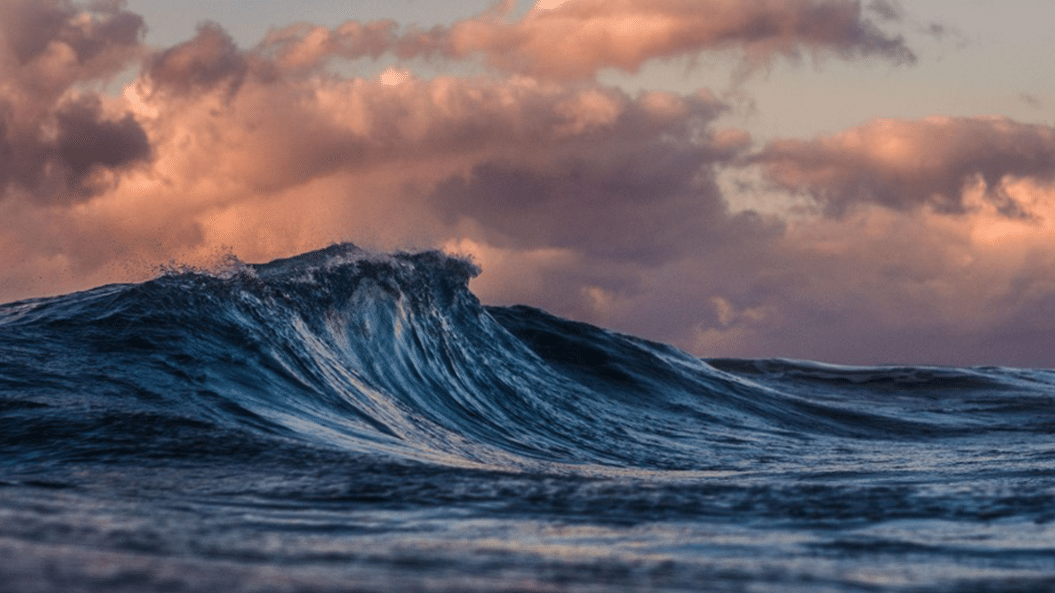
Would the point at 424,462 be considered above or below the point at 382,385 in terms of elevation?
below

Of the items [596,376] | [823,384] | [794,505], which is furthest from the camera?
[823,384]

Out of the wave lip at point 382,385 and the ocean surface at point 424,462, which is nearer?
the ocean surface at point 424,462

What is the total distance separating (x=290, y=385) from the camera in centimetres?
969

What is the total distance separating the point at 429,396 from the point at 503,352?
3.86 m

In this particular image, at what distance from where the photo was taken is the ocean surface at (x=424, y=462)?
121 inches

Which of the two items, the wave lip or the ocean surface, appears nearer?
the ocean surface

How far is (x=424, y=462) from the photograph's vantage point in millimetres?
6168

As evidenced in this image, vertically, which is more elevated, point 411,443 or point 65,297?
point 65,297

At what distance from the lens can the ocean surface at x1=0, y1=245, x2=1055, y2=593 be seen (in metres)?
3.07

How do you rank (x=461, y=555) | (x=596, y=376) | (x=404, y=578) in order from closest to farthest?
1. (x=404, y=578)
2. (x=461, y=555)
3. (x=596, y=376)

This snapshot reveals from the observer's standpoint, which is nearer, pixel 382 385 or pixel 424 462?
pixel 424 462

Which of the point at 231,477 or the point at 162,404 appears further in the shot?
the point at 162,404

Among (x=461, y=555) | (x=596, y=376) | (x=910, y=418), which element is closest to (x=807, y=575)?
(x=461, y=555)

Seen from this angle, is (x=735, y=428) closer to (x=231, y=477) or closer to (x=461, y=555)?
(x=231, y=477)
